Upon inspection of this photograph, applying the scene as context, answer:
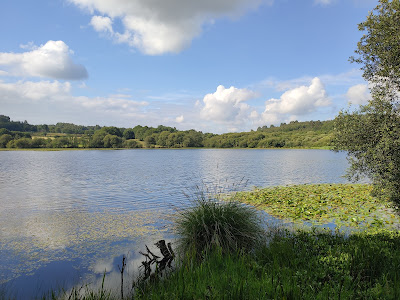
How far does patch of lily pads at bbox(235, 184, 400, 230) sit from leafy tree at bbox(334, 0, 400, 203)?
1840mm

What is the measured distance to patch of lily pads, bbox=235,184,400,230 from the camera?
43.5ft

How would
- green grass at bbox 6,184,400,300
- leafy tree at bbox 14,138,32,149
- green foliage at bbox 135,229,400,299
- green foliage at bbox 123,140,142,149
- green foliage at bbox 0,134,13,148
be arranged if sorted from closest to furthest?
green foliage at bbox 135,229,400,299
green grass at bbox 6,184,400,300
leafy tree at bbox 14,138,32,149
green foliage at bbox 0,134,13,148
green foliage at bbox 123,140,142,149

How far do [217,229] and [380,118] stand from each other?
348 inches

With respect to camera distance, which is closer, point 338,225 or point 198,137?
point 338,225

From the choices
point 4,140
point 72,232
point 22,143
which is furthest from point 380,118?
point 4,140

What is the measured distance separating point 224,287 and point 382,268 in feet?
14.1

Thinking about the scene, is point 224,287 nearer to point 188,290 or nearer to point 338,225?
point 188,290

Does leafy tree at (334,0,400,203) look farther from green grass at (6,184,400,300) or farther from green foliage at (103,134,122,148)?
green foliage at (103,134,122,148)

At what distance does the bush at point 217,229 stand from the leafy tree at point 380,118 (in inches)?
241

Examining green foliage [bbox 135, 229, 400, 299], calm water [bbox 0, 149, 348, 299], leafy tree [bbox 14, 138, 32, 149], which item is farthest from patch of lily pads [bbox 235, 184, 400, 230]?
leafy tree [bbox 14, 138, 32, 149]

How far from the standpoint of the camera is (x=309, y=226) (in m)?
12.7

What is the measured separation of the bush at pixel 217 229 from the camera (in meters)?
8.59

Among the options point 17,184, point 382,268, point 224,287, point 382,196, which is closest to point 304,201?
point 382,196

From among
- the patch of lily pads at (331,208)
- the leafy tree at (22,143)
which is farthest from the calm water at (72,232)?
the leafy tree at (22,143)
